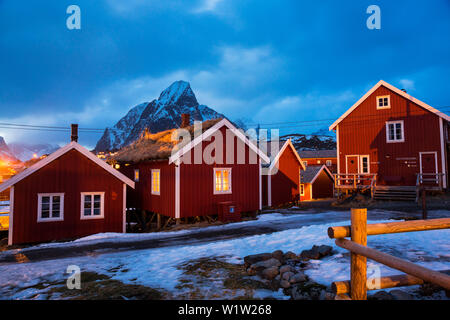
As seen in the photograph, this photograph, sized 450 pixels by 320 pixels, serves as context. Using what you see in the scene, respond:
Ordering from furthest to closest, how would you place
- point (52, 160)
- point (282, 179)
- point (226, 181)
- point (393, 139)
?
1. point (393, 139)
2. point (282, 179)
3. point (226, 181)
4. point (52, 160)

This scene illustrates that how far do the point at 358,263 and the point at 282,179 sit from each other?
21.1m

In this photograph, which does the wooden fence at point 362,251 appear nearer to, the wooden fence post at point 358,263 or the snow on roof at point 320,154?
the wooden fence post at point 358,263

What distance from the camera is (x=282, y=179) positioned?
25141 mm

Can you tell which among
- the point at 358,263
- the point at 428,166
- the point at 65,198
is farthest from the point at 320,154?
the point at 358,263

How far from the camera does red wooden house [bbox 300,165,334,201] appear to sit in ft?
117

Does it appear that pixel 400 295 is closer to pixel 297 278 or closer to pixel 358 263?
pixel 358 263

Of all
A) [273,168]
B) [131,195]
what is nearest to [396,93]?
[273,168]

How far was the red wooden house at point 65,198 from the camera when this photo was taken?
1350 cm

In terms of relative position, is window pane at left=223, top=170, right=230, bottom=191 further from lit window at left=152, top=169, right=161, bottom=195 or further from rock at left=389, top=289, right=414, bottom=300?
rock at left=389, top=289, right=414, bottom=300

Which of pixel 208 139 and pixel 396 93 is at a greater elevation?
pixel 396 93

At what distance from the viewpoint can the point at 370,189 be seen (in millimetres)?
24984

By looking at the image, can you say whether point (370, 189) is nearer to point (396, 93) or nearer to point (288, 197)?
point (288, 197)
